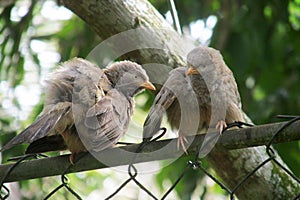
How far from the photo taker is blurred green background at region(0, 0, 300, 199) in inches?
210

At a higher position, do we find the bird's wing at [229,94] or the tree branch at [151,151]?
the tree branch at [151,151]

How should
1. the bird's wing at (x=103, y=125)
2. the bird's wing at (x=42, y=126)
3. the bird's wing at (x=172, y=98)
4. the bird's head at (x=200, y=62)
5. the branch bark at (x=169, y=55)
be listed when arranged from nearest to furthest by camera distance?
the bird's wing at (x=42, y=126) → the bird's wing at (x=103, y=125) → the bird's wing at (x=172, y=98) → the branch bark at (x=169, y=55) → the bird's head at (x=200, y=62)

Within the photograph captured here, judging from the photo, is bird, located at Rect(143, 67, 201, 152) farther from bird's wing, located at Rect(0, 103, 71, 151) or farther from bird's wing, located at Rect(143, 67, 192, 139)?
bird's wing, located at Rect(0, 103, 71, 151)

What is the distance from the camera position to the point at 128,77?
3.39m

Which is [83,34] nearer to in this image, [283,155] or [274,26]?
[274,26]

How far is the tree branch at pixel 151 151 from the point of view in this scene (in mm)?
2066

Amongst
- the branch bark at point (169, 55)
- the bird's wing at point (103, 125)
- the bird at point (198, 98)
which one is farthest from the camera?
the branch bark at point (169, 55)

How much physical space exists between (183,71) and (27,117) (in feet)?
9.94

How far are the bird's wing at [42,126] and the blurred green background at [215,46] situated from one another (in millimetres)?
2258

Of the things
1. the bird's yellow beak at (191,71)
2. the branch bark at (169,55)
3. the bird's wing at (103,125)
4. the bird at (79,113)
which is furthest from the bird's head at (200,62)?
the bird's wing at (103,125)

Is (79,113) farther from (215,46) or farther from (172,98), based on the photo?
(215,46)

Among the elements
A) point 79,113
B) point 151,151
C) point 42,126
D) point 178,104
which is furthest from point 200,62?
point 151,151

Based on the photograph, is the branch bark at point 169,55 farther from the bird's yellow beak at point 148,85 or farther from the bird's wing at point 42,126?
the bird's wing at point 42,126

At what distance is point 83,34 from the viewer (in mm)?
6062
